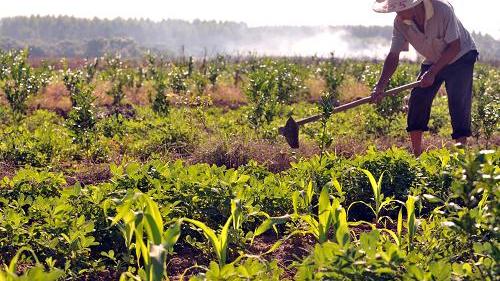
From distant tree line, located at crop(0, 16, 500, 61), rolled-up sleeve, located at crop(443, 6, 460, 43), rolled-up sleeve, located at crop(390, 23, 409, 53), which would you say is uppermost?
rolled-up sleeve, located at crop(443, 6, 460, 43)

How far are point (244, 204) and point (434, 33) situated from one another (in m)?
2.82

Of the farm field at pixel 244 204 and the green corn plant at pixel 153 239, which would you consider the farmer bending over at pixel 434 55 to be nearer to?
the farm field at pixel 244 204

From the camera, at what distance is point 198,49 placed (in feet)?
497

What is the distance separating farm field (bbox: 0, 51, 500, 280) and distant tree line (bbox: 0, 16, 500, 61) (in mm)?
116956

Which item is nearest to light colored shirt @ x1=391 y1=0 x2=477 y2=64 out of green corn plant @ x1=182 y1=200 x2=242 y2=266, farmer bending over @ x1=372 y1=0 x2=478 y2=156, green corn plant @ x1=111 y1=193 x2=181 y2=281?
farmer bending over @ x1=372 y1=0 x2=478 y2=156

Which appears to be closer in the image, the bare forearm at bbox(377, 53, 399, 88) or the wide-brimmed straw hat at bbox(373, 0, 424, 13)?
the wide-brimmed straw hat at bbox(373, 0, 424, 13)

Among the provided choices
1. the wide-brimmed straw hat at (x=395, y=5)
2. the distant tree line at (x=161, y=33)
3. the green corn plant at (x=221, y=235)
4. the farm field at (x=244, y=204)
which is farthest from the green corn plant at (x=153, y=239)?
the distant tree line at (x=161, y=33)

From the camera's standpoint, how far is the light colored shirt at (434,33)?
17.1ft

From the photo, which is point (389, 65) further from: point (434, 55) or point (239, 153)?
point (239, 153)

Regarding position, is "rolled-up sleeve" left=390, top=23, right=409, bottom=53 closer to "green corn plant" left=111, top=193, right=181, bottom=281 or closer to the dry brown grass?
the dry brown grass

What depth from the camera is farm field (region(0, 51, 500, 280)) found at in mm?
2305

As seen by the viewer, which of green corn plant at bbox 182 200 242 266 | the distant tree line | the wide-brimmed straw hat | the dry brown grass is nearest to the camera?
green corn plant at bbox 182 200 242 266

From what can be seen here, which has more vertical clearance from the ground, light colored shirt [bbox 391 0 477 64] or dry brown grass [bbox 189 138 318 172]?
light colored shirt [bbox 391 0 477 64]

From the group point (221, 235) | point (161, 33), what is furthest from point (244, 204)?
point (161, 33)
